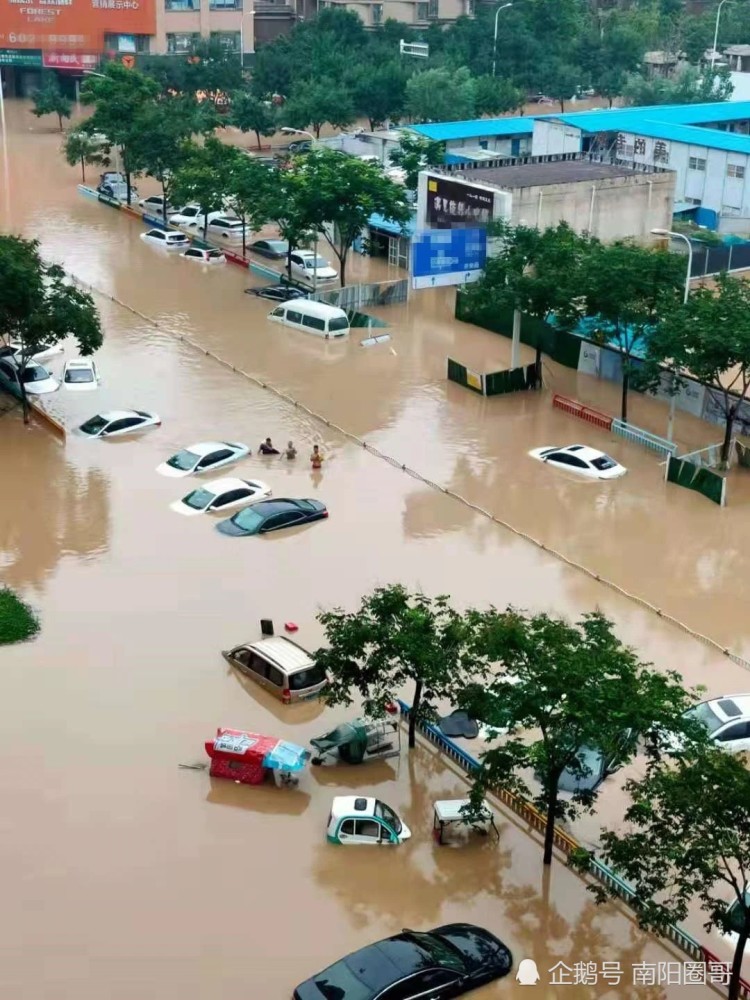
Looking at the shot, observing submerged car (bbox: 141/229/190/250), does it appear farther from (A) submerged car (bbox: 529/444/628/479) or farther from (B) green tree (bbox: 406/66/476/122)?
(B) green tree (bbox: 406/66/476/122)

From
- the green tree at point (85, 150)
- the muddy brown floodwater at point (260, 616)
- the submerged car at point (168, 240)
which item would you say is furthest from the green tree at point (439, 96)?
the muddy brown floodwater at point (260, 616)

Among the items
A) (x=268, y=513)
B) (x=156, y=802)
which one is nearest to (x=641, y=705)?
(x=156, y=802)

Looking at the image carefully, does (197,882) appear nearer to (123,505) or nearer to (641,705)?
(641,705)

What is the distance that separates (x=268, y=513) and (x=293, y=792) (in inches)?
357

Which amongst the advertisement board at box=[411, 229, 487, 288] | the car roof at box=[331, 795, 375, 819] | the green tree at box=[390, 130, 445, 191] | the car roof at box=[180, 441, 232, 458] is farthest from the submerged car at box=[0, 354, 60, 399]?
the green tree at box=[390, 130, 445, 191]

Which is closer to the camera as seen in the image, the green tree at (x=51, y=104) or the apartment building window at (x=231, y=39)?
the green tree at (x=51, y=104)

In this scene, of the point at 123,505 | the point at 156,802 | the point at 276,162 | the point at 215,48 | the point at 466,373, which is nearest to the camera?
the point at 156,802

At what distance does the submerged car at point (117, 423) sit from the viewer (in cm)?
3219

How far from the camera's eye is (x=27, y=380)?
115 feet

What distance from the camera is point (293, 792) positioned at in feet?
63.5

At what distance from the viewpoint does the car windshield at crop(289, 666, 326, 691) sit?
70.5 ft

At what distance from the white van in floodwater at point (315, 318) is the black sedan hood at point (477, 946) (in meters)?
25.4

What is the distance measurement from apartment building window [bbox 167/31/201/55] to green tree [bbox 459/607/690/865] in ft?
243

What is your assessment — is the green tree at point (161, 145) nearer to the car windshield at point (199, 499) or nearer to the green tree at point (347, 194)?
the green tree at point (347, 194)
